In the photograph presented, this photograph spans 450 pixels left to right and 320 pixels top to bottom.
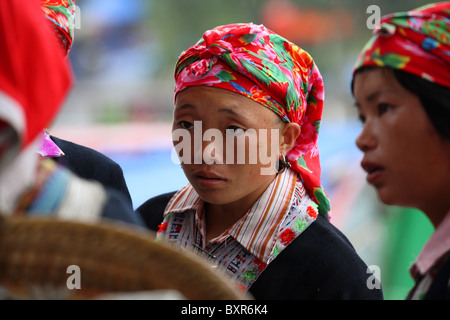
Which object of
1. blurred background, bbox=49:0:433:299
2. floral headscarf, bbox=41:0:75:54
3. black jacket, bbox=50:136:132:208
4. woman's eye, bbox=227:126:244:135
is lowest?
black jacket, bbox=50:136:132:208

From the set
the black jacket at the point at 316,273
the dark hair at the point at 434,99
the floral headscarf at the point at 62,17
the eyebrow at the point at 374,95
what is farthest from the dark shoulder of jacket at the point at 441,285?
the floral headscarf at the point at 62,17

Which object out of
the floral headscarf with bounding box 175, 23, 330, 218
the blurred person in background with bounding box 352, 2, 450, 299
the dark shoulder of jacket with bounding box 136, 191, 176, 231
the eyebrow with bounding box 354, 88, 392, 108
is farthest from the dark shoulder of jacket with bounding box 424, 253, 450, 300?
the dark shoulder of jacket with bounding box 136, 191, 176, 231

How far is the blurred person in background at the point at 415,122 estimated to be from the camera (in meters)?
1.32

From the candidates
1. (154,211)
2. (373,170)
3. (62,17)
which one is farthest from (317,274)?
(62,17)

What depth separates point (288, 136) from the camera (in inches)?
81.8

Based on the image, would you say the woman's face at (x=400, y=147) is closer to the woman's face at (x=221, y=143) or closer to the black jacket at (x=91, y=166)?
the woman's face at (x=221, y=143)

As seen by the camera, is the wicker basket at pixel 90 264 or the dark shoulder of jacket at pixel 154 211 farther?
the dark shoulder of jacket at pixel 154 211

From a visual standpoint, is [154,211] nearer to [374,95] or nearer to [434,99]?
[374,95]

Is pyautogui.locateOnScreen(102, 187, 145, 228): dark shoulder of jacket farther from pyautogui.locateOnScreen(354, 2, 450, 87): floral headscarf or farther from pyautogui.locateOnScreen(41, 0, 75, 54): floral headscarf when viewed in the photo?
pyautogui.locateOnScreen(41, 0, 75, 54): floral headscarf

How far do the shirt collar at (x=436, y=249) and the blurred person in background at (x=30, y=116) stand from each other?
72cm

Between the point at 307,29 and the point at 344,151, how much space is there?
7084mm

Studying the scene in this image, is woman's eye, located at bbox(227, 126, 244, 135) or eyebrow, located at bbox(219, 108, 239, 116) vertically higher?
eyebrow, located at bbox(219, 108, 239, 116)

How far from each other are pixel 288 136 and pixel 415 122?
777 millimetres

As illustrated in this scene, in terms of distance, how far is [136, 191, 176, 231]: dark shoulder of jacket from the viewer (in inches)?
87.1
